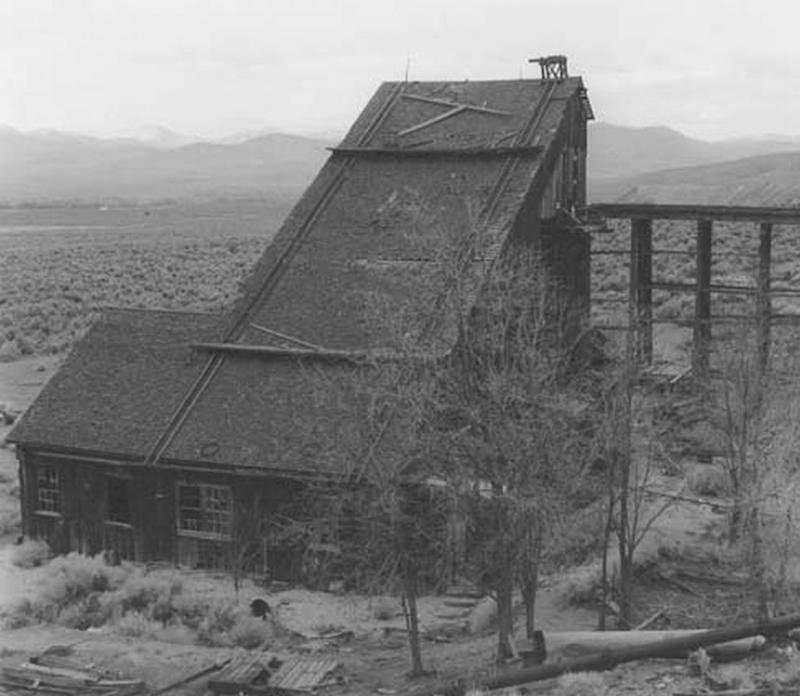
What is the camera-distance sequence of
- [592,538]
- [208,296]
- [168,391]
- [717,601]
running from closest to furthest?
1. [717,601]
2. [592,538]
3. [168,391]
4. [208,296]

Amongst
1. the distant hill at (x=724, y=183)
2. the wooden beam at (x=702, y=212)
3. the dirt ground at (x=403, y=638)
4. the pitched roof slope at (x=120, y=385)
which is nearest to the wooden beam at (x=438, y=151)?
the wooden beam at (x=702, y=212)

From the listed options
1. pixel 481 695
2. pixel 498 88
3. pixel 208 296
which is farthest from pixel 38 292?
pixel 481 695

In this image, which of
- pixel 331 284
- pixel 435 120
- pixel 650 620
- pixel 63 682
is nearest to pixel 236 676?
pixel 63 682

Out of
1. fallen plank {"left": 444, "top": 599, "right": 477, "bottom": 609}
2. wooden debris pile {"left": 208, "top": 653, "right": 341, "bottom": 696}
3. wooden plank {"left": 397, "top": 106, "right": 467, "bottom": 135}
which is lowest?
fallen plank {"left": 444, "top": 599, "right": 477, "bottom": 609}

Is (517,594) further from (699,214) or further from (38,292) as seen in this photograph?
(38,292)

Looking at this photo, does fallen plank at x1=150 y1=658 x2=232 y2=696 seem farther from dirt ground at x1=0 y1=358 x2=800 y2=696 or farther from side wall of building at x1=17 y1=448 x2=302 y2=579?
side wall of building at x1=17 y1=448 x2=302 y2=579

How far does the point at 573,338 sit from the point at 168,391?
896cm

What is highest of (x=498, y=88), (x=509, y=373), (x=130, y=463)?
(x=498, y=88)

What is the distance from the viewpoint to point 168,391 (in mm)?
23812

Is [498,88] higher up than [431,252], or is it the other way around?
[498,88]

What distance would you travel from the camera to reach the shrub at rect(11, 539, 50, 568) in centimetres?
2316

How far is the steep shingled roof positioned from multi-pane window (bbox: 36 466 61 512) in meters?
0.74

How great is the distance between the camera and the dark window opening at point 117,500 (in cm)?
2328

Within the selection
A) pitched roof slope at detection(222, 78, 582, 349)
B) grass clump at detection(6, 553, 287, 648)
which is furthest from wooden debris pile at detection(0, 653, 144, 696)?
pitched roof slope at detection(222, 78, 582, 349)
